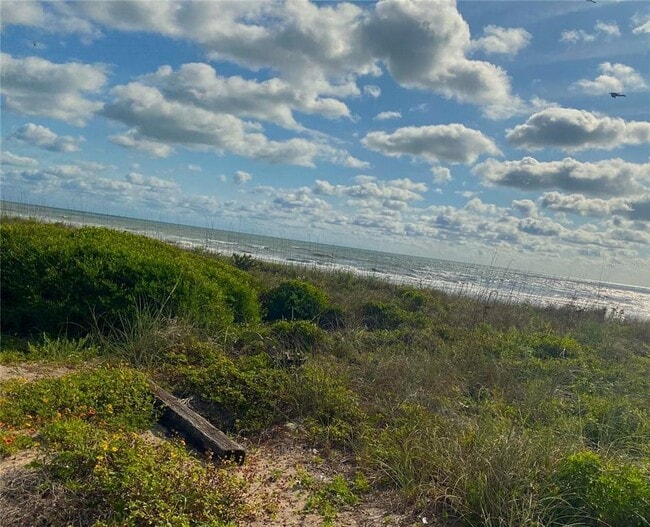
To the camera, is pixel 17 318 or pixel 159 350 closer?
pixel 159 350

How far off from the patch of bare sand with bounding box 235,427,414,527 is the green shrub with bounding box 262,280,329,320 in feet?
14.9

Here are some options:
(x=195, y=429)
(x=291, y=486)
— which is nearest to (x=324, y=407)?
(x=291, y=486)

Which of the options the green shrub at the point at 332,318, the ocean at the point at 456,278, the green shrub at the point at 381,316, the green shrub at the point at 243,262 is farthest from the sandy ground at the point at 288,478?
the ocean at the point at 456,278

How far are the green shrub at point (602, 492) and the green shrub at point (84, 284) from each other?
187 inches

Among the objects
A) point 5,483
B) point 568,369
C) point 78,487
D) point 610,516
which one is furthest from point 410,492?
point 568,369

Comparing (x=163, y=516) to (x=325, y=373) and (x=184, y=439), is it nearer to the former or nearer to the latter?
(x=184, y=439)

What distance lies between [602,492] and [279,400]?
110 inches

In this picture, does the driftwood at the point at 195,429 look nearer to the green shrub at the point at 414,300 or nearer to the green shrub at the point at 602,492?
the green shrub at the point at 602,492

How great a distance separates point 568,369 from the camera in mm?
7344

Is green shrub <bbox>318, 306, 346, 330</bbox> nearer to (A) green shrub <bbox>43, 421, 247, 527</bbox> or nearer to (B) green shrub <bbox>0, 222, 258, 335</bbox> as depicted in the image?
(B) green shrub <bbox>0, 222, 258, 335</bbox>

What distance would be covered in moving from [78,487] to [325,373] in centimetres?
292

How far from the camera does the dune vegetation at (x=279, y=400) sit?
3.14 metres

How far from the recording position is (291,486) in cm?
384

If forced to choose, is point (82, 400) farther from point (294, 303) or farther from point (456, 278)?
point (456, 278)
